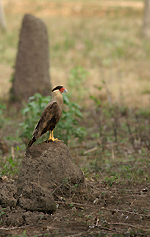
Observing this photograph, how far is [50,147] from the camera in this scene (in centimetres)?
385

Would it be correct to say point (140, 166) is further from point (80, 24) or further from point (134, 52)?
point (80, 24)

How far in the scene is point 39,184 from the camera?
144 inches

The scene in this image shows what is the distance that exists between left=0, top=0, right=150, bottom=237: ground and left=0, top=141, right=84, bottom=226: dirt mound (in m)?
0.04

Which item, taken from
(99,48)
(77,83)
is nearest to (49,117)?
(77,83)

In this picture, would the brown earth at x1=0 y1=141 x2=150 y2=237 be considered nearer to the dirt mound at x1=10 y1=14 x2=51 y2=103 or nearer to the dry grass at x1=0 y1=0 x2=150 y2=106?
the dry grass at x1=0 y1=0 x2=150 y2=106

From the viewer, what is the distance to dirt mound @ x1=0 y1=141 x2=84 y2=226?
333cm

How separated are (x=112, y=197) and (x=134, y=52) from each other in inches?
460

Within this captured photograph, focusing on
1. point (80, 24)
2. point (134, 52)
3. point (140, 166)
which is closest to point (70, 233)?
point (140, 166)

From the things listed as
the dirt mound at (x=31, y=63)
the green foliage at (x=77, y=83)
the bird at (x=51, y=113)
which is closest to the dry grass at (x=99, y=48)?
the green foliage at (x=77, y=83)

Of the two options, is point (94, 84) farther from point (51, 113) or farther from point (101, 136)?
point (51, 113)

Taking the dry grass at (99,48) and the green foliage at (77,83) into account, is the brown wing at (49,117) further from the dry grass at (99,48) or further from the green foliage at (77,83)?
the green foliage at (77,83)

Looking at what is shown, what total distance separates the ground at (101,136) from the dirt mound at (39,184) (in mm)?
40

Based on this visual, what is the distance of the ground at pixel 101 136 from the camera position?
10.7ft

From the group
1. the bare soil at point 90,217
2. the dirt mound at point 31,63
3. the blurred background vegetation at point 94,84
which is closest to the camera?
the bare soil at point 90,217
